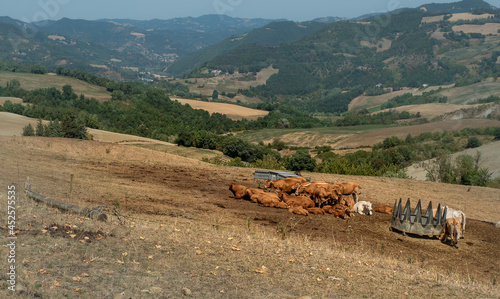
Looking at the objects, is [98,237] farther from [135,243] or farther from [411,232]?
[411,232]

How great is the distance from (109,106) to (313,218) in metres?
136

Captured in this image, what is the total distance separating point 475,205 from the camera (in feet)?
79.4

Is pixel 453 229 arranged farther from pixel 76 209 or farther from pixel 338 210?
pixel 76 209

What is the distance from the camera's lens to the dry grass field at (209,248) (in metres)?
9.55

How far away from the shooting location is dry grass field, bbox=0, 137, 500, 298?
31.3 feet

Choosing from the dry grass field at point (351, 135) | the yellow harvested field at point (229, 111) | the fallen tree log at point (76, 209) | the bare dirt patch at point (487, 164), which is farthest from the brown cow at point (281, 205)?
the yellow harvested field at point (229, 111)

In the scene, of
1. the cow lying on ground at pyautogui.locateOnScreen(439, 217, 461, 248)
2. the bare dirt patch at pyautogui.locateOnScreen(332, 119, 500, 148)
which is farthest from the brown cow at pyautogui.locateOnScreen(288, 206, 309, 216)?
the bare dirt patch at pyautogui.locateOnScreen(332, 119, 500, 148)

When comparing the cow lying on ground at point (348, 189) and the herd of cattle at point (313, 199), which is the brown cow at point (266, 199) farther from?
the cow lying on ground at point (348, 189)

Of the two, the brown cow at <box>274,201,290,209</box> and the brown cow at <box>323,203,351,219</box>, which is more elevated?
the brown cow at <box>323,203,351,219</box>

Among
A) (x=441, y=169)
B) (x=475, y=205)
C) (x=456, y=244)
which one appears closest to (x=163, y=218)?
(x=456, y=244)

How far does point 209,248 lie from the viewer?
12461 mm

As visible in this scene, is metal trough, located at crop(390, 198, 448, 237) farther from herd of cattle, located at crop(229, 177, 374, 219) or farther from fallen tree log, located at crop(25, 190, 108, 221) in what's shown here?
fallen tree log, located at crop(25, 190, 108, 221)

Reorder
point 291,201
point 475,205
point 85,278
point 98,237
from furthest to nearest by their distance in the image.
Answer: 1. point 475,205
2. point 291,201
3. point 98,237
4. point 85,278

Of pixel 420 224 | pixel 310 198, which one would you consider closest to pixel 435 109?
pixel 310 198
